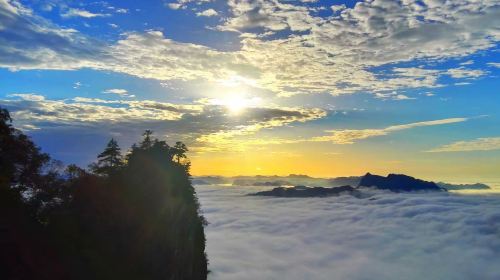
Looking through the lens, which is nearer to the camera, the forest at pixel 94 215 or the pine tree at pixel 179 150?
the forest at pixel 94 215

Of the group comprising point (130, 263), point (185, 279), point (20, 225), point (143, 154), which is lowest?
point (185, 279)

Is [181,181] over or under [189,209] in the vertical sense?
over

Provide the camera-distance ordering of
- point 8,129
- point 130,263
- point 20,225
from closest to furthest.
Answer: point 20,225, point 8,129, point 130,263

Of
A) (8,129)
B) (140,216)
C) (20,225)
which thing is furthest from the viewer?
(140,216)

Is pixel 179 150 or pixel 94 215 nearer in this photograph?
pixel 94 215

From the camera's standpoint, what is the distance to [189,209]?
82.3 m

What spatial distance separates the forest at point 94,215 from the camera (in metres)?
44.9

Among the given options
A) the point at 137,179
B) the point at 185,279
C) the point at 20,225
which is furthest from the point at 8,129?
the point at 185,279

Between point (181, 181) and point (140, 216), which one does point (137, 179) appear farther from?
point (181, 181)

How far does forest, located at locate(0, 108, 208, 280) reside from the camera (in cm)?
4490

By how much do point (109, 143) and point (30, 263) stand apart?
3249 centimetres

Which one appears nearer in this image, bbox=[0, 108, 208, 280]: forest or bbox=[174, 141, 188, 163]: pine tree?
bbox=[0, 108, 208, 280]: forest

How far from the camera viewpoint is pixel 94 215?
180ft

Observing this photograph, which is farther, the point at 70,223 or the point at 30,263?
the point at 70,223
